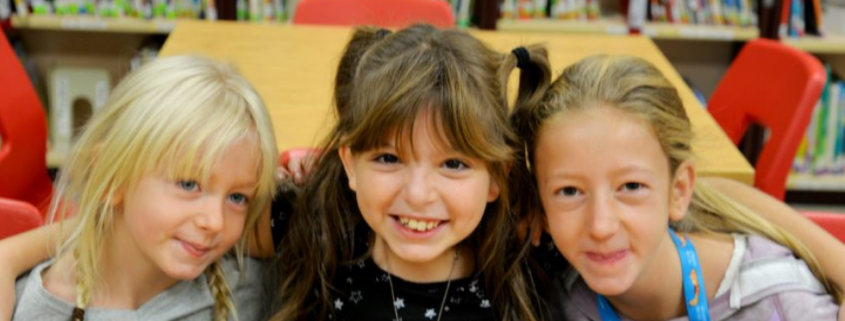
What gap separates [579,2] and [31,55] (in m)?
1.87

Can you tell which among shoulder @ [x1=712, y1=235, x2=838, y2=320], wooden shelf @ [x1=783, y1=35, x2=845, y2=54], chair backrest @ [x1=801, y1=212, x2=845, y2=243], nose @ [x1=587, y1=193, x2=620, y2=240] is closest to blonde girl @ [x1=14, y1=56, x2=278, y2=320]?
nose @ [x1=587, y1=193, x2=620, y2=240]

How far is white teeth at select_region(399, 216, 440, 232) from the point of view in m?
1.15

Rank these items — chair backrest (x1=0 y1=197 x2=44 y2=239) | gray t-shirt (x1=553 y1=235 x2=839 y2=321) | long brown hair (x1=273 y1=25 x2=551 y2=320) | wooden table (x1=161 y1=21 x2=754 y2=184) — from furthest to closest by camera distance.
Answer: wooden table (x1=161 y1=21 x2=754 y2=184) → chair backrest (x1=0 y1=197 x2=44 y2=239) → gray t-shirt (x1=553 y1=235 x2=839 y2=321) → long brown hair (x1=273 y1=25 x2=551 y2=320)

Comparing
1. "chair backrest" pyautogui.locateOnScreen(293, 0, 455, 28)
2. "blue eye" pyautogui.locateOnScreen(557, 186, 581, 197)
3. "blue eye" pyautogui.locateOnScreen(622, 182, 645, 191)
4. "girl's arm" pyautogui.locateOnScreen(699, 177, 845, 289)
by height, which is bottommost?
"chair backrest" pyautogui.locateOnScreen(293, 0, 455, 28)

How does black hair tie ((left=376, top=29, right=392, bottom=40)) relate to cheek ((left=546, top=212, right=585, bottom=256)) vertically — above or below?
above

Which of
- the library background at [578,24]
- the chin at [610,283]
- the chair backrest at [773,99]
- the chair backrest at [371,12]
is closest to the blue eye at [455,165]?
the chin at [610,283]

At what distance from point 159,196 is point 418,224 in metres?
0.33

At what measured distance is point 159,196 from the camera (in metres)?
1.18

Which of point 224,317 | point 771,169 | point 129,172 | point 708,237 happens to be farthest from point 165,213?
point 771,169

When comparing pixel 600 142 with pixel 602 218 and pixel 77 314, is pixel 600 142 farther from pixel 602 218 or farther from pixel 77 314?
pixel 77 314

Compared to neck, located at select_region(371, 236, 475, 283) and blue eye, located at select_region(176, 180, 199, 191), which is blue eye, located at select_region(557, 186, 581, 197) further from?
blue eye, located at select_region(176, 180, 199, 191)

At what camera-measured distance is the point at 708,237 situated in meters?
1.31

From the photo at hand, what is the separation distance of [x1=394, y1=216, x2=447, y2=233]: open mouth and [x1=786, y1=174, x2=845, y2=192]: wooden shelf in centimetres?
219

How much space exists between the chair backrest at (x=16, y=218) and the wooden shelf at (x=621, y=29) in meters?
1.81
